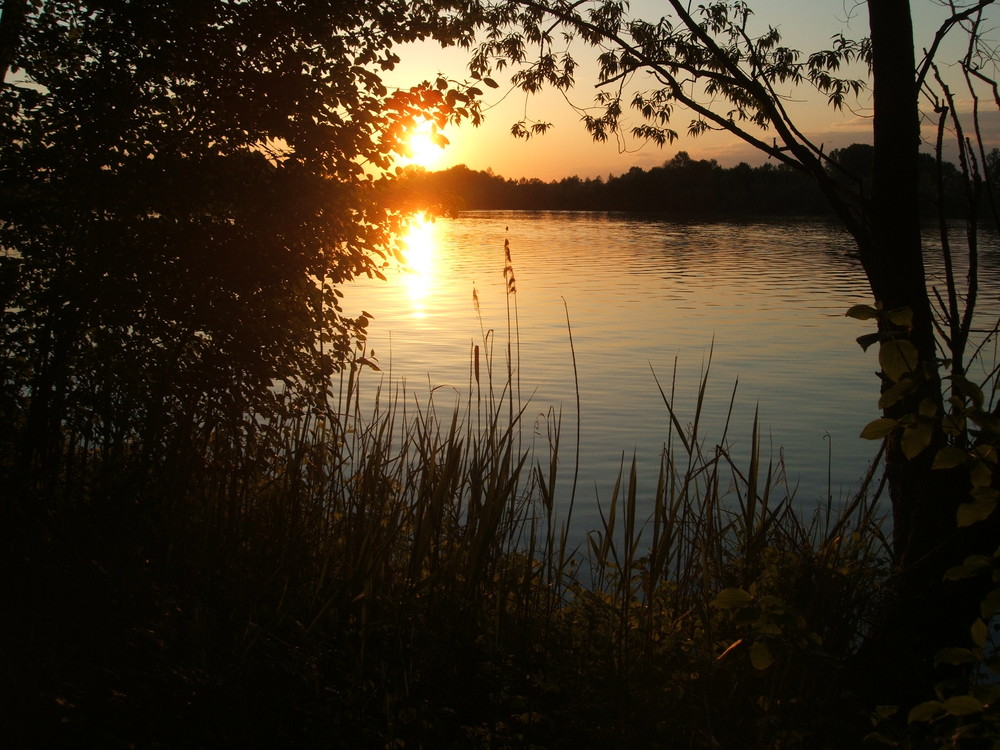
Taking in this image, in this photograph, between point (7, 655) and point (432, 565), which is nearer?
point (7, 655)

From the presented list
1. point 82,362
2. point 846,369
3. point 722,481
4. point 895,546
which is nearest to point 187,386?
point 82,362

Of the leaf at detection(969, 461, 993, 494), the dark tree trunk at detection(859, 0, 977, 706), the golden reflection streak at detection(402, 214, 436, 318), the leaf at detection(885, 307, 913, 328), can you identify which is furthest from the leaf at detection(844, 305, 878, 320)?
the golden reflection streak at detection(402, 214, 436, 318)

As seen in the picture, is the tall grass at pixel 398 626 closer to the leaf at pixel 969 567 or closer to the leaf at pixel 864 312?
the leaf at pixel 969 567

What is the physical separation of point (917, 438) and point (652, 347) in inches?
542

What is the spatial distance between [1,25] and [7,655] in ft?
11.5

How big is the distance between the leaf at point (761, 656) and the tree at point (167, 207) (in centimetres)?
318

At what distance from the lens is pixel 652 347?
1594 cm

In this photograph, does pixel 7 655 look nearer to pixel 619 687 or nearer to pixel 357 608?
pixel 357 608

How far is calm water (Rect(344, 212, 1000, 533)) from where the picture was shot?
9547 mm

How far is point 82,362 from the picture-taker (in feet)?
16.0

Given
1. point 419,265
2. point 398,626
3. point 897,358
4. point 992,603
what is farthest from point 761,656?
point 419,265

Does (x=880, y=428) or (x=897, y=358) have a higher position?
(x=897, y=358)

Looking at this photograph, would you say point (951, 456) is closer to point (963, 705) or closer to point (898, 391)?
point (898, 391)

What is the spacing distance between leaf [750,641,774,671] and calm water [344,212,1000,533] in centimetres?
90
